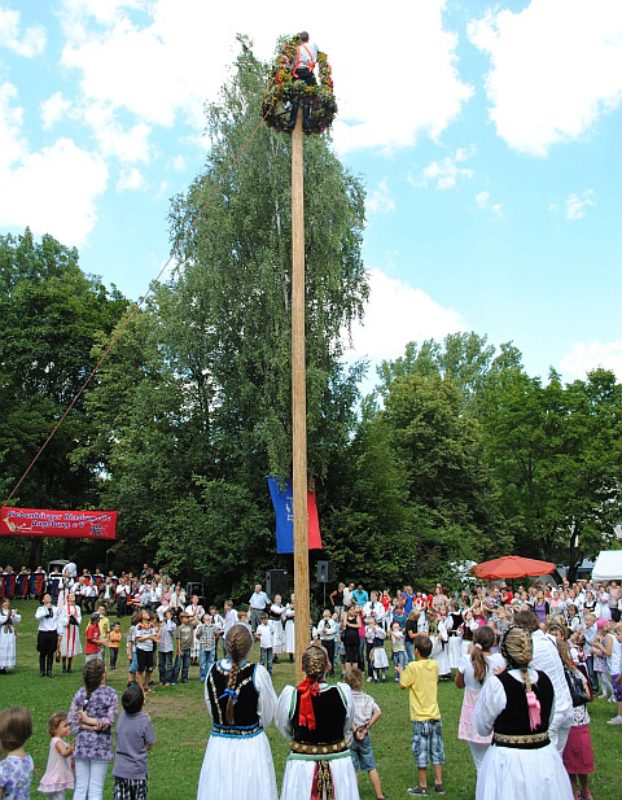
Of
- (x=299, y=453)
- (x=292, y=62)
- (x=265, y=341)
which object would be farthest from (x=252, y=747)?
(x=265, y=341)

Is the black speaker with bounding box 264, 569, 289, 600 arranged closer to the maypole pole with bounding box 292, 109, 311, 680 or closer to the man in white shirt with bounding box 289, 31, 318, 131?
the maypole pole with bounding box 292, 109, 311, 680

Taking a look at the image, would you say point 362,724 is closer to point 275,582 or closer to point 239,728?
point 239,728

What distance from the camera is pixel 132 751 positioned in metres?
6.44

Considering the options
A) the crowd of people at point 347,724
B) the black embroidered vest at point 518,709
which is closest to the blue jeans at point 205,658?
the crowd of people at point 347,724

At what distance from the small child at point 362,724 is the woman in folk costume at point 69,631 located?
10.1m

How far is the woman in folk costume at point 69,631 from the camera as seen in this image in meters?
16.1

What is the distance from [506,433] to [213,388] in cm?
1985

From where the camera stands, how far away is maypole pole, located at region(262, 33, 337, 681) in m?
10.8

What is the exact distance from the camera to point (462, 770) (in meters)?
8.88

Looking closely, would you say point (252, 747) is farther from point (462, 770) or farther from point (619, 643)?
point (619, 643)

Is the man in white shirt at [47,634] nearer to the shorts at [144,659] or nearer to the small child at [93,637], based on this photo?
the small child at [93,637]

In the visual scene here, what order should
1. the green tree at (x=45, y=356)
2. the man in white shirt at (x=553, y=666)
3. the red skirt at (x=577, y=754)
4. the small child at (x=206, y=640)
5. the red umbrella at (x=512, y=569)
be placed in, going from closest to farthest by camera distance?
the man in white shirt at (x=553, y=666)
the red skirt at (x=577, y=754)
the small child at (x=206, y=640)
the red umbrella at (x=512, y=569)
the green tree at (x=45, y=356)

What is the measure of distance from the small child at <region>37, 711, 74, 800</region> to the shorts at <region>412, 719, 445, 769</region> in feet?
12.0

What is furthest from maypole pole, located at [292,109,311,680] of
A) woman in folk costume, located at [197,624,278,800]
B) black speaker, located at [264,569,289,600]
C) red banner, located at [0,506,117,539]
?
red banner, located at [0,506,117,539]
